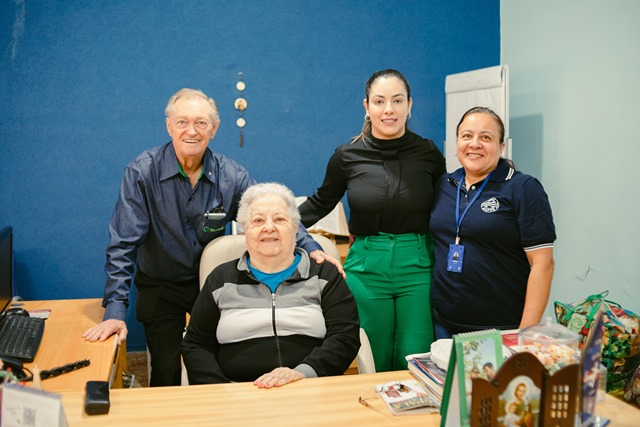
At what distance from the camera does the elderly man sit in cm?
241

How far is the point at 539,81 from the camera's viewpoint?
12.0ft

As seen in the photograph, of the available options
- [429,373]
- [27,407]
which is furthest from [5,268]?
[429,373]

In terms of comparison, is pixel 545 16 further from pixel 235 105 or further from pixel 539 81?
pixel 235 105

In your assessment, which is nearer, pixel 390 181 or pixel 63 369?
pixel 63 369

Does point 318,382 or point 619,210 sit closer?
point 318,382

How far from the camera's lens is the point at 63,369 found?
188cm

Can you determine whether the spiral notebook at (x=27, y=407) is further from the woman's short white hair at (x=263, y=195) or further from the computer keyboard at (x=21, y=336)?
the woman's short white hair at (x=263, y=195)

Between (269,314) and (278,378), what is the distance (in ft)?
1.07

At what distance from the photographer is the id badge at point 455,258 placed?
225cm

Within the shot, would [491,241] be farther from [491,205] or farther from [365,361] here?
[365,361]

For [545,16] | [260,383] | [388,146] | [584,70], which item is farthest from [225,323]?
[545,16]

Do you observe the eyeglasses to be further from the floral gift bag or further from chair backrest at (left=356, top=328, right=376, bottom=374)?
the floral gift bag

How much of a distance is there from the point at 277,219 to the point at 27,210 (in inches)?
90.5

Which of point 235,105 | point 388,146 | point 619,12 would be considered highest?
Answer: point 619,12
